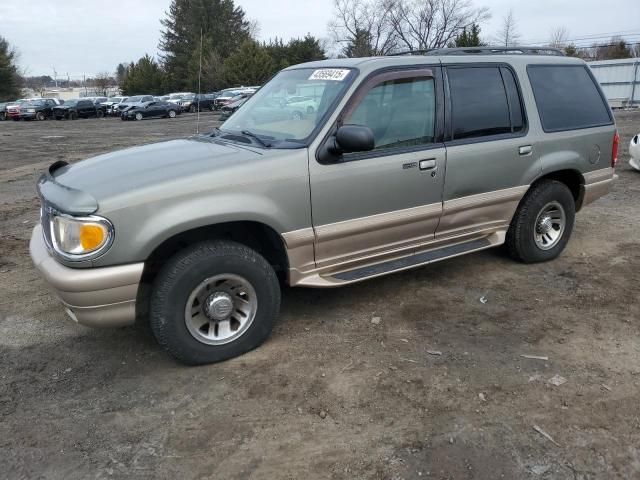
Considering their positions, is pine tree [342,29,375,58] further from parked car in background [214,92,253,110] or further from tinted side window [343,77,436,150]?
tinted side window [343,77,436,150]

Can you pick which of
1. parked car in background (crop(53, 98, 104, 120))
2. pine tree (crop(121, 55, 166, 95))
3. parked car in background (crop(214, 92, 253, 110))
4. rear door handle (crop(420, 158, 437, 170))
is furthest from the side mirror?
pine tree (crop(121, 55, 166, 95))

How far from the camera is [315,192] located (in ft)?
12.0

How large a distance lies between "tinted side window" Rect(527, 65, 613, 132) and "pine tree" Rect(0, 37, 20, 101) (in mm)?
62092

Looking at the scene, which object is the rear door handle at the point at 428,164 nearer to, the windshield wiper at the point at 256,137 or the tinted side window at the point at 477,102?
the tinted side window at the point at 477,102

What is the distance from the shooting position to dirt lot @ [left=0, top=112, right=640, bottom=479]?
271 cm

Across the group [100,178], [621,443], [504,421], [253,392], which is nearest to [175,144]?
[100,178]

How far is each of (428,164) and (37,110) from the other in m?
39.6

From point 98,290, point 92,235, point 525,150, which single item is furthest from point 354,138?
point 525,150

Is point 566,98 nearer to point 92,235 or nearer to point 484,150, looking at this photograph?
point 484,150

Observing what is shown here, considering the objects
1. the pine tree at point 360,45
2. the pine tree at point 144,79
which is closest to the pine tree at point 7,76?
the pine tree at point 144,79

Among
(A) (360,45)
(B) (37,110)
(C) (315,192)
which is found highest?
(A) (360,45)

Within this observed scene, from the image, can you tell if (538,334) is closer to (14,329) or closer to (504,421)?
(504,421)

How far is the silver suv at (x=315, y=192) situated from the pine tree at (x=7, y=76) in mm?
61271

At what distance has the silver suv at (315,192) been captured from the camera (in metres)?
3.21
